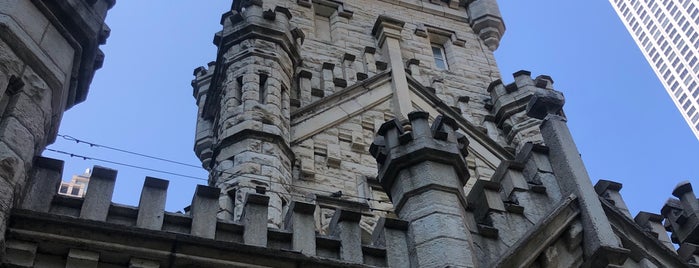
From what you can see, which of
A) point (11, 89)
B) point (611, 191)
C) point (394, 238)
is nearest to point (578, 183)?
point (394, 238)

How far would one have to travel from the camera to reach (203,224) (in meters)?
7.98

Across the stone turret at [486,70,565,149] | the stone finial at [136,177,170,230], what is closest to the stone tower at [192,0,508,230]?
the stone turret at [486,70,565,149]

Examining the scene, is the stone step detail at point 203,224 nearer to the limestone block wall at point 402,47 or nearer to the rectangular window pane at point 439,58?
the limestone block wall at point 402,47

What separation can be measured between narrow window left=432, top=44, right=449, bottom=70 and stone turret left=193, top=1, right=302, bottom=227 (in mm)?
4596

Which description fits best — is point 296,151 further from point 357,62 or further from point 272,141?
point 357,62

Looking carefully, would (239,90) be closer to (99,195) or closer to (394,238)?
(394,238)

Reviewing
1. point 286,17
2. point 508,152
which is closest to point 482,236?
point 508,152

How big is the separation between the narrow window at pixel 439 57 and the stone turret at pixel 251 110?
4596mm

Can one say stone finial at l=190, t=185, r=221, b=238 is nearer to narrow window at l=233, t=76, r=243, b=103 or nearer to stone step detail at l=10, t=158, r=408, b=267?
stone step detail at l=10, t=158, r=408, b=267

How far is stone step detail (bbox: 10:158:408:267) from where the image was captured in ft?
24.3

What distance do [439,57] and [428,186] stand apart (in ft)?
42.1

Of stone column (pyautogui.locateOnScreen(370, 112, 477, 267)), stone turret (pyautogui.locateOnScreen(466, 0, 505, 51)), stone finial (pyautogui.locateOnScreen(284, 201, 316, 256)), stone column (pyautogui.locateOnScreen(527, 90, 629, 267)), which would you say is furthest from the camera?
stone turret (pyautogui.locateOnScreen(466, 0, 505, 51))

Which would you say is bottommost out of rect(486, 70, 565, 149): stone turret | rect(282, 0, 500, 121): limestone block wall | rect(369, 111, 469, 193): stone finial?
rect(369, 111, 469, 193): stone finial

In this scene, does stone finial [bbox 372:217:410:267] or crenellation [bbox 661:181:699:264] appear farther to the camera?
crenellation [bbox 661:181:699:264]
